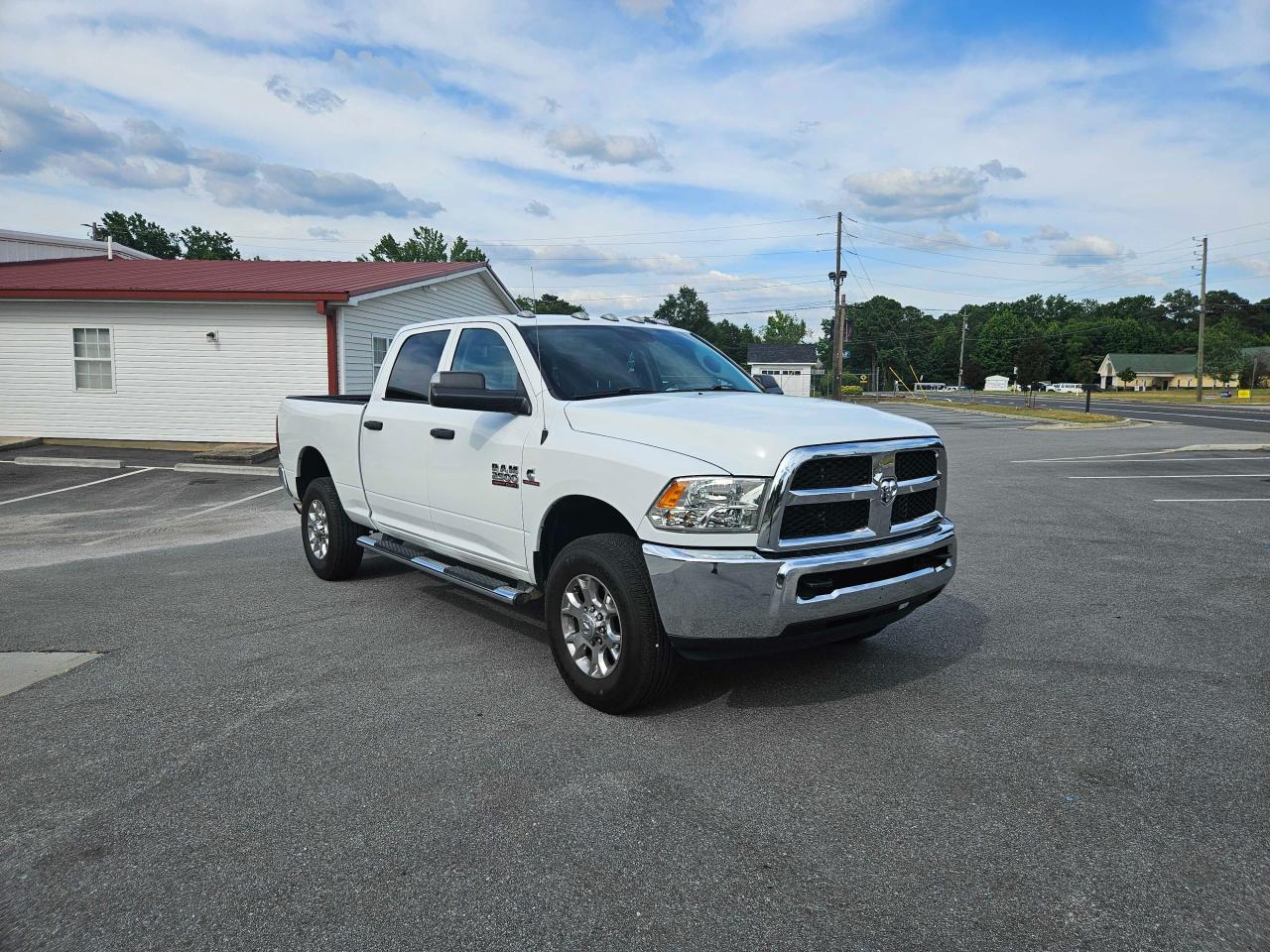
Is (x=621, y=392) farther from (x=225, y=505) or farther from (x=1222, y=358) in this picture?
(x=1222, y=358)

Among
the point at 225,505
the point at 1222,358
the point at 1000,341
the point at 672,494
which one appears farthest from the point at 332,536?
the point at 1000,341

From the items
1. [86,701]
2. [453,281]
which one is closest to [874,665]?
[86,701]

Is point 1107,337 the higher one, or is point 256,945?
point 1107,337

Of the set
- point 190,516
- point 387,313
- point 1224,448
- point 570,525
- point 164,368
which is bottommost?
point 190,516

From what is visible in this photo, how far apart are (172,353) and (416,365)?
14.8 meters

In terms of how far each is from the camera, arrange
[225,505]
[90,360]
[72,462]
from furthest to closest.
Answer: [90,360]
[72,462]
[225,505]

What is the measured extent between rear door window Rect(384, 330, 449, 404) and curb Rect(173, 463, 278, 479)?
9.42 metres

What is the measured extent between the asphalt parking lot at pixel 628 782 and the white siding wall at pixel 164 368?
12.5 meters

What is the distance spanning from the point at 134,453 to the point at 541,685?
51.8 ft

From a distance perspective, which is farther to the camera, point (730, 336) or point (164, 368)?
point (730, 336)

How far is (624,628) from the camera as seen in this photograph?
3877 mm

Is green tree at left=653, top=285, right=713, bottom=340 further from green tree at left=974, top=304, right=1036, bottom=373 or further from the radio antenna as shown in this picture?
the radio antenna

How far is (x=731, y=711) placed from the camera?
4.18 metres

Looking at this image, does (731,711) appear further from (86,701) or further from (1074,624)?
(86,701)
